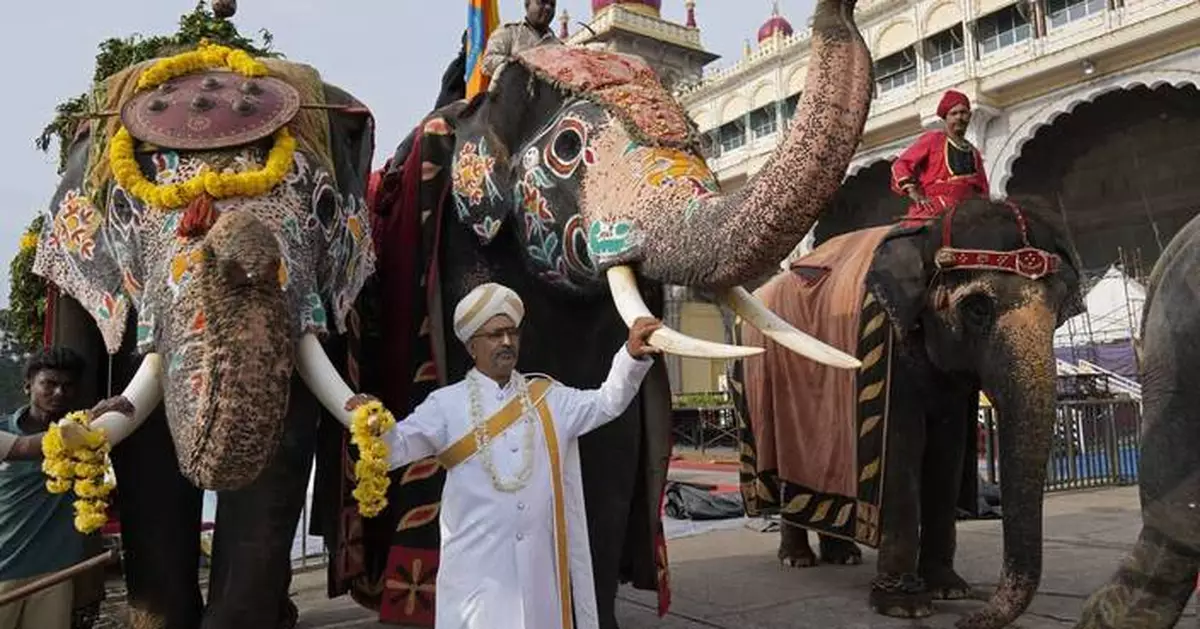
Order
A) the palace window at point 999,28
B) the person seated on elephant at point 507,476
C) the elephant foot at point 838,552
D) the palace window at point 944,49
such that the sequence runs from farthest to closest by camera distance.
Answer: the palace window at point 944,49
the palace window at point 999,28
the elephant foot at point 838,552
the person seated on elephant at point 507,476

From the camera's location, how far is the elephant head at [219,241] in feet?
6.93

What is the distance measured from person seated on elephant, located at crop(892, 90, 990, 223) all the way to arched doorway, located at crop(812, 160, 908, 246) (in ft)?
70.5

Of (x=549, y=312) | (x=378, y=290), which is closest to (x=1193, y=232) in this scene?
(x=549, y=312)

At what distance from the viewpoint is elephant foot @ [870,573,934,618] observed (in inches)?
159

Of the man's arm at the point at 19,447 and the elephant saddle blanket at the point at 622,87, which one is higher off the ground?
the elephant saddle blanket at the point at 622,87

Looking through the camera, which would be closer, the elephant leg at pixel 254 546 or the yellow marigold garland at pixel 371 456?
the yellow marigold garland at pixel 371 456

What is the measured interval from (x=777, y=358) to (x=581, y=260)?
8.68ft

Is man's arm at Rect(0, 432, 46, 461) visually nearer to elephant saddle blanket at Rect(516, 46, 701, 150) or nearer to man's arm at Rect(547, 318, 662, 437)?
man's arm at Rect(547, 318, 662, 437)

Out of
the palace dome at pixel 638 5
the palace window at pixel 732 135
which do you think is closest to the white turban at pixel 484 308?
the palace window at pixel 732 135

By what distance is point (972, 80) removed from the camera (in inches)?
804

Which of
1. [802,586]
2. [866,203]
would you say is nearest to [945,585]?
[802,586]

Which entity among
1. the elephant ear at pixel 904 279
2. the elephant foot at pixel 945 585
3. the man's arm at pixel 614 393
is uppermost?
the elephant ear at pixel 904 279

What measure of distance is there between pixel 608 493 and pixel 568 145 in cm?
119

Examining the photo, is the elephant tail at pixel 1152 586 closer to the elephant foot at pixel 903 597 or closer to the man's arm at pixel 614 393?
the man's arm at pixel 614 393
